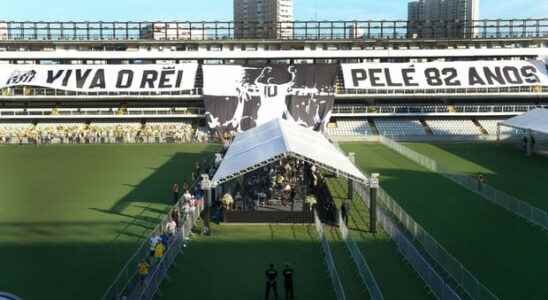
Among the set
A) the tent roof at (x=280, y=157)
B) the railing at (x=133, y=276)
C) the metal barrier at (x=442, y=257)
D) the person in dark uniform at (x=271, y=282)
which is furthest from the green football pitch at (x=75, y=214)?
the metal barrier at (x=442, y=257)

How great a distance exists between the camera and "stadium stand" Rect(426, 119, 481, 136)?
5578 cm

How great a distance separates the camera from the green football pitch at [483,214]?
15734mm

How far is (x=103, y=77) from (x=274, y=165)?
120 ft

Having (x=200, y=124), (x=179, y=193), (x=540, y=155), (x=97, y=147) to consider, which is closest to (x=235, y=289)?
(x=179, y=193)

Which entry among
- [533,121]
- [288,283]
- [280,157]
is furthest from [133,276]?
[533,121]

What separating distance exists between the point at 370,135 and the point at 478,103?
14715 mm

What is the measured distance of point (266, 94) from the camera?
57.3 meters

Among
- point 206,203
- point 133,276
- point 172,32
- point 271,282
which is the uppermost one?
point 172,32

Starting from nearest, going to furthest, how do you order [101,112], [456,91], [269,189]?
1. [269,189]
2. [101,112]
3. [456,91]

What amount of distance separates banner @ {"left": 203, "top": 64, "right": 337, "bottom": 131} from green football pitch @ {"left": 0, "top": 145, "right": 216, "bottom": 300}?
574 inches

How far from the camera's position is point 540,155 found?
130 feet

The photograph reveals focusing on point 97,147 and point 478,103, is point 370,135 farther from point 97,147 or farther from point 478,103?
point 97,147

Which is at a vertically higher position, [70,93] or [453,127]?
[70,93]

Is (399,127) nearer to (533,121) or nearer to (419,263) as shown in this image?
(533,121)
